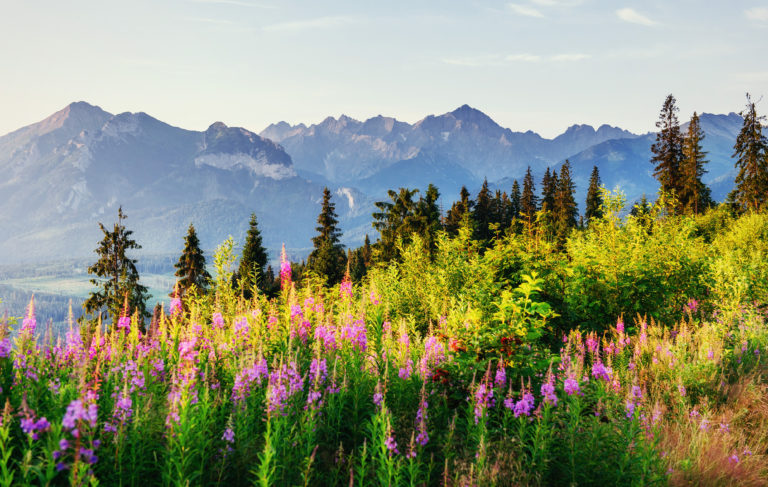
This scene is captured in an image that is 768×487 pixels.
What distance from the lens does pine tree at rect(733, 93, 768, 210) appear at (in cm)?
4162

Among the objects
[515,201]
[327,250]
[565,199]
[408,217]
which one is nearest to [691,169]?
[565,199]

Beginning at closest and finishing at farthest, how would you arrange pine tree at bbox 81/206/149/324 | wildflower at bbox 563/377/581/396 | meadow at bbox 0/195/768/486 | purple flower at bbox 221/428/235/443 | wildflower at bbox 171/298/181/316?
meadow at bbox 0/195/768/486 → purple flower at bbox 221/428/235/443 → wildflower at bbox 563/377/581/396 → wildflower at bbox 171/298/181/316 → pine tree at bbox 81/206/149/324

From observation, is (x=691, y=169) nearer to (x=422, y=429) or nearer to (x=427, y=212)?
(x=427, y=212)

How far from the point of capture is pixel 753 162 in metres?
42.2

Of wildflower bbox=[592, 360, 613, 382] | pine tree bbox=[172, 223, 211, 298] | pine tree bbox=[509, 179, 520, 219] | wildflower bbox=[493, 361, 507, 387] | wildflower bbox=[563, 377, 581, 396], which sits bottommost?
pine tree bbox=[172, 223, 211, 298]

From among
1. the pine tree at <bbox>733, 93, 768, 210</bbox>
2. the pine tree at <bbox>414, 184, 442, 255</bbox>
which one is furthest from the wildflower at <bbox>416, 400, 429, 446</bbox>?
the pine tree at <bbox>733, 93, 768, 210</bbox>

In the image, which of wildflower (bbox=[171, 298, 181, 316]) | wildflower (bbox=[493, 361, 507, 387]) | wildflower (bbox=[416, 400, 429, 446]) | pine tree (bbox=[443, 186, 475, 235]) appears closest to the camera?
wildflower (bbox=[416, 400, 429, 446])

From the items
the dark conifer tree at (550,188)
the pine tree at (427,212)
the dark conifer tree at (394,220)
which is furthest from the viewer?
the dark conifer tree at (550,188)

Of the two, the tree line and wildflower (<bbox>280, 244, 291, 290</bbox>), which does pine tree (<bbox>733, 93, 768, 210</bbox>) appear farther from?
wildflower (<bbox>280, 244, 291, 290</bbox>)

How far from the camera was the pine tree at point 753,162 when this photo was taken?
41625mm

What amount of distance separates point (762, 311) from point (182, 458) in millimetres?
11700

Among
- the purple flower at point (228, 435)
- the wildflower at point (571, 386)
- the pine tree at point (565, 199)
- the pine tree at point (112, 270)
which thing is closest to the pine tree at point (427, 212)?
the pine tree at point (112, 270)

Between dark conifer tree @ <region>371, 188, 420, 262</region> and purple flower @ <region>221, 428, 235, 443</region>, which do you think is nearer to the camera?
purple flower @ <region>221, 428, 235, 443</region>

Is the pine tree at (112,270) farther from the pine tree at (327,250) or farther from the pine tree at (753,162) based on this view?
the pine tree at (753,162)
